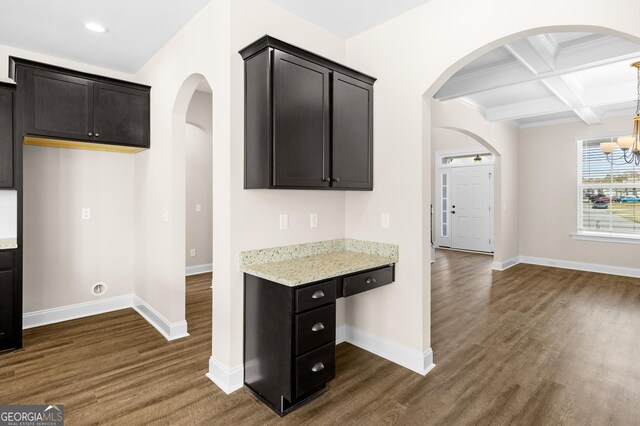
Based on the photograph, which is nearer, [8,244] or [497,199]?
[8,244]

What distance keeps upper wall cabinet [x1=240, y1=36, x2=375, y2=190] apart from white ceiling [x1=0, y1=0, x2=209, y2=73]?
878 mm

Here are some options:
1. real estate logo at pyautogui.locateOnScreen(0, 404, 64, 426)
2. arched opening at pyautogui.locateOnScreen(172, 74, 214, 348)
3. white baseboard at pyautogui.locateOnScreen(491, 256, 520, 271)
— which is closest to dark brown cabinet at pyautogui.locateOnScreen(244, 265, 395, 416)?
real estate logo at pyautogui.locateOnScreen(0, 404, 64, 426)

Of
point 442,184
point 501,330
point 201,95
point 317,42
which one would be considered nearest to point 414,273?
point 501,330

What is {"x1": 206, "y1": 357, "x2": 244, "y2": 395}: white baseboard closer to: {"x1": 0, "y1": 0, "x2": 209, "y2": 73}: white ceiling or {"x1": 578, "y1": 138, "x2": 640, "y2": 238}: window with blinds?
{"x1": 0, "y1": 0, "x2": 209, "y2": 73}: white ceiling

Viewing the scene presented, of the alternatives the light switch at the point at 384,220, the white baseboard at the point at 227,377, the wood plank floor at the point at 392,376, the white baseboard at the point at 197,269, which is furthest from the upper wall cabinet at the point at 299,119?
the white baseboard at the point at 197,269

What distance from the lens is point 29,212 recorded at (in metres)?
3.54

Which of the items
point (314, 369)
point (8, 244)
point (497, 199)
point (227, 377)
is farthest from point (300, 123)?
point (497, 199)

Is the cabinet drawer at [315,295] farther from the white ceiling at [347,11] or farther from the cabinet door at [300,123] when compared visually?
the white ceiling at [347,11]

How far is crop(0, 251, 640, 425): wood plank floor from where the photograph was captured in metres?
2.17

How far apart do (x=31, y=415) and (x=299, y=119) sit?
8.36ft

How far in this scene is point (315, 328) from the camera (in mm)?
2205

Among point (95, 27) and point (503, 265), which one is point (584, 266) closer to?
point (503, 265)

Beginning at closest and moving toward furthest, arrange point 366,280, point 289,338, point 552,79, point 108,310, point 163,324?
1. point 289,338
2. point 366,280
3. point 163,324
4. point 108,310
5. point 552,79

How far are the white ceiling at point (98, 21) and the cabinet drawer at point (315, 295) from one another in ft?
7.33
